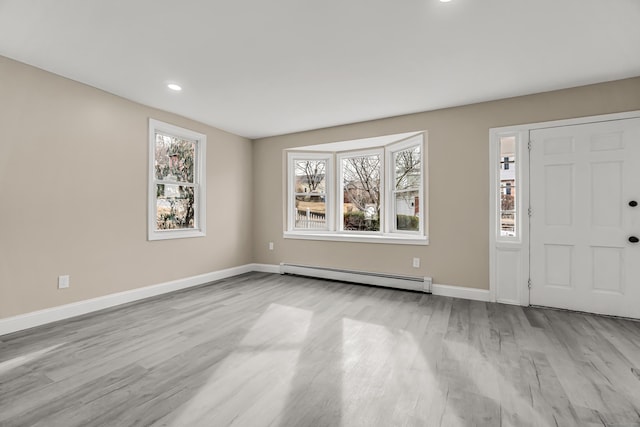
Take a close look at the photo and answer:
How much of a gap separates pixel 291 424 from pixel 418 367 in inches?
41.7

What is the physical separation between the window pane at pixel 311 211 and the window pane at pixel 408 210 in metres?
1.36

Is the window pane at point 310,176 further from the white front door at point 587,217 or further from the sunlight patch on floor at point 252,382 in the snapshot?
the white front door at point 587,217

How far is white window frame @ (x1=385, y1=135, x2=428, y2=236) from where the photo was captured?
14.4 feet

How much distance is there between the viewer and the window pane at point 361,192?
520cm

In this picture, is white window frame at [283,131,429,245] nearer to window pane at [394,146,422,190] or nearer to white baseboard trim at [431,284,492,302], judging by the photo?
window pane at [394,146,422,190]

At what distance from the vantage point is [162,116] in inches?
165

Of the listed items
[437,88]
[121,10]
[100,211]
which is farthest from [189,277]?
[437,88]

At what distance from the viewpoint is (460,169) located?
4.02m

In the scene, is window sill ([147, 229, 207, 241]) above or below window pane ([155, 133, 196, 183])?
below

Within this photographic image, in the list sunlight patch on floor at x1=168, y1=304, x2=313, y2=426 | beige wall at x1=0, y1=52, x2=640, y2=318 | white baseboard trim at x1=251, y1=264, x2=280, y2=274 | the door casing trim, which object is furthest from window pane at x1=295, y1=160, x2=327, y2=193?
sunlight patch on floor at x1=168, y1=304, x2=313, y2=426

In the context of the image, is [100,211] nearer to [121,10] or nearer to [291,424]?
[121,10]

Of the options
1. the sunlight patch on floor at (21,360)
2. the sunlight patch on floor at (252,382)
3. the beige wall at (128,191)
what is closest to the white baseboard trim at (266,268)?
the beige wall at (128,191)

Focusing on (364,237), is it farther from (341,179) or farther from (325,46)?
(325,46)

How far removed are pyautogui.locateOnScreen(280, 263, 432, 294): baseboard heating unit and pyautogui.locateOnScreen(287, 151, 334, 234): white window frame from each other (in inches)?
28.6
